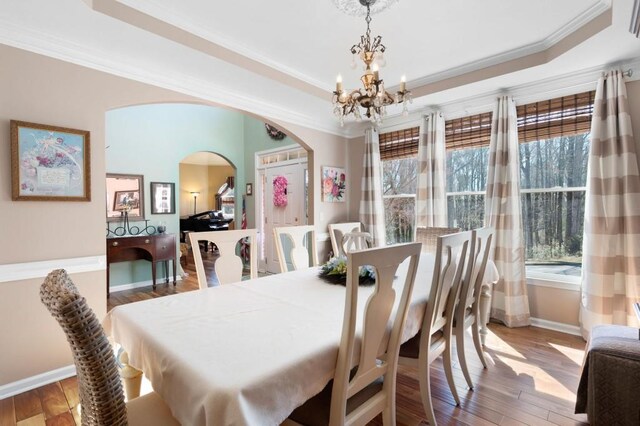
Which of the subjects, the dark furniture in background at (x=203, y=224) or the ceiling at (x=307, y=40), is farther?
the dark furniture in background at (x=203, y=224)

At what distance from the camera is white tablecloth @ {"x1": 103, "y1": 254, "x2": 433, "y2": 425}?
2.85ft

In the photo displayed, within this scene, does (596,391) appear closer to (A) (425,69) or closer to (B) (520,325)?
(B) (520,325)

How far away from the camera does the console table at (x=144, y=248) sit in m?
4.32

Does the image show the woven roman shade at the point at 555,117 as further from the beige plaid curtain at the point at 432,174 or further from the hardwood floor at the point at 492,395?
the hardwood floor at the point at 492,395

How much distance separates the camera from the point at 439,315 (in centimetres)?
181

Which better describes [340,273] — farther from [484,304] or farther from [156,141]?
[156,141]

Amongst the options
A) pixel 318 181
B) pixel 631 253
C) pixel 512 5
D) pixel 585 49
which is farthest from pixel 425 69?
pixel 631 253

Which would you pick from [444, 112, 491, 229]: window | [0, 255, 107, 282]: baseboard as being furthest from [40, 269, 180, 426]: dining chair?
[444, 112, 491, 229]: window

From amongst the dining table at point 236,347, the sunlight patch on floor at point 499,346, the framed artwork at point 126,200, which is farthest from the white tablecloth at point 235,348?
the framed artwork at point 126,200

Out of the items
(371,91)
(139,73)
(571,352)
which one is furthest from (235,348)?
(571,352)

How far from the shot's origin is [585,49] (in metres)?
2.41

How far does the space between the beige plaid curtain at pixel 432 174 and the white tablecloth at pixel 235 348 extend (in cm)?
227

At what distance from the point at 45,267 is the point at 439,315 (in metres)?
2.67

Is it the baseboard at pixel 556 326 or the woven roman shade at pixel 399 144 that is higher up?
the woven roman shade at pixel 399 144
